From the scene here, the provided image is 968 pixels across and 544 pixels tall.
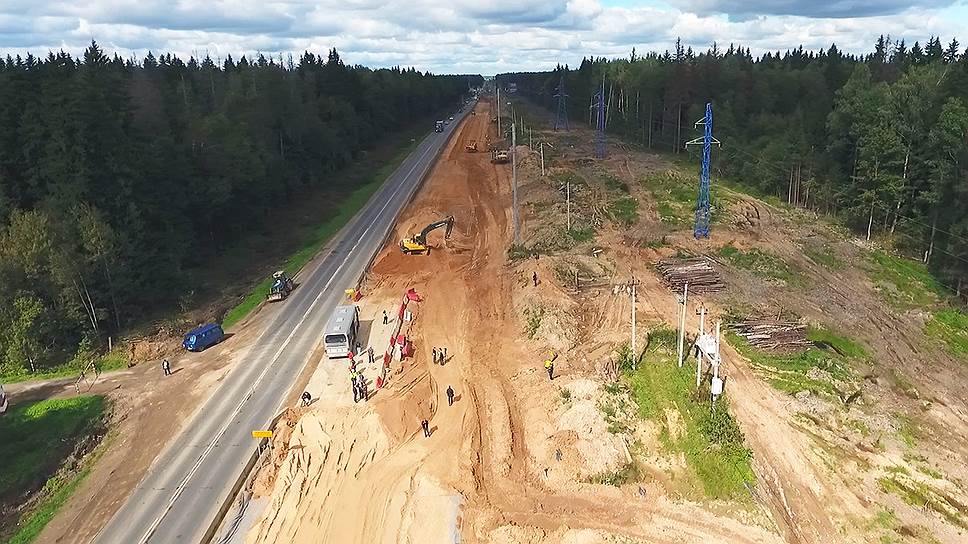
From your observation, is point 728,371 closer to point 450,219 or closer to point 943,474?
point 943,474

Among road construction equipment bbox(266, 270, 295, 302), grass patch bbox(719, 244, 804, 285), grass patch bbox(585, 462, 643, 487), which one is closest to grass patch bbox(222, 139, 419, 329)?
road construction equipment bbox(266, 270, 295, 302)

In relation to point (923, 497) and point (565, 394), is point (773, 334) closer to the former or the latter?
point (923, 497)

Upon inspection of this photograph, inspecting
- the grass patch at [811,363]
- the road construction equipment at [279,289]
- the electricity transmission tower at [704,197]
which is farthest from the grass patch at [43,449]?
the electricity transmission tower at [704,197]

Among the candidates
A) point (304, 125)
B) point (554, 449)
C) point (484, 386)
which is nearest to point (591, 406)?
point (554, 449)

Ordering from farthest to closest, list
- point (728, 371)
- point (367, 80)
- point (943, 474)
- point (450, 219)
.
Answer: point (367, 80) < point (450, 219) < point (728, 371) < point (943, 474)

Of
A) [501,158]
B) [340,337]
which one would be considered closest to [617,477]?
[340,337]

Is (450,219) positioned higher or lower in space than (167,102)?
lower
